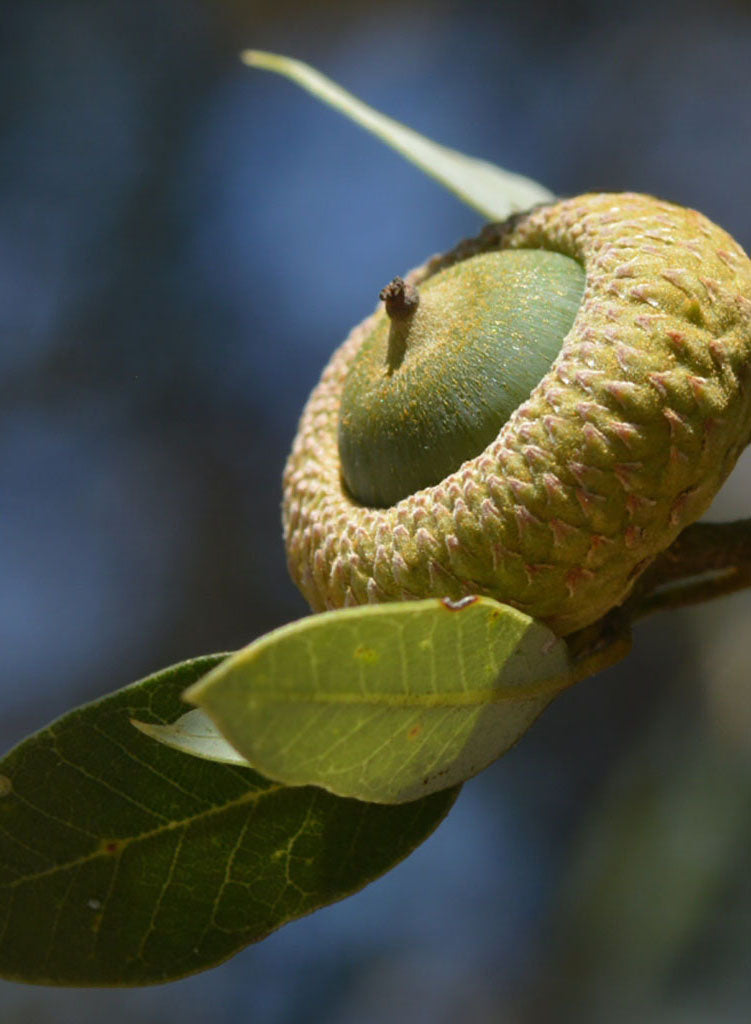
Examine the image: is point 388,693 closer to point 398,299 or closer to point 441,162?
point 398,299

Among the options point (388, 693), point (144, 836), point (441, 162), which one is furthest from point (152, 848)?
point (441, 162)

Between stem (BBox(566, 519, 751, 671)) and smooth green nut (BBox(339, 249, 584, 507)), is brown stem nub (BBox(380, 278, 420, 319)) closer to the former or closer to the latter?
smooth green nut (BBox(339, 249, 584, 507))

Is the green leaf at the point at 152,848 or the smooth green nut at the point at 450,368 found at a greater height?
the smooth green nut at the point at 450,368

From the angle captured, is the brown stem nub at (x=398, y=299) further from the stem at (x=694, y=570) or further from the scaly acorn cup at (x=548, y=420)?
the stem at (x=694, y=570)

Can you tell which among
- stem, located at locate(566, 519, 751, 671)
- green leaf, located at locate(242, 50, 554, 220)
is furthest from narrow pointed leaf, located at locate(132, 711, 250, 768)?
green leaf, located at locate(242, 50, 554, 220)

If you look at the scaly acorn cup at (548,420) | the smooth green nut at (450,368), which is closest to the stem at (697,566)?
the scaly acorn cup at (548,420)
